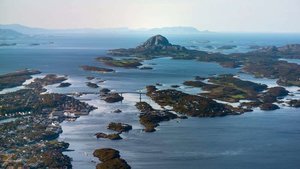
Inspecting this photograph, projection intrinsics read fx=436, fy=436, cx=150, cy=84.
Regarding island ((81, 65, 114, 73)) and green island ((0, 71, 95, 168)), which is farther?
island ((81, 65, 114, 73))

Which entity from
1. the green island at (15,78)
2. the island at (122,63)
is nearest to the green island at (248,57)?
the island at (122,63)

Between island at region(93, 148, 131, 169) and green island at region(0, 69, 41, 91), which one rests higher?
green island at region(0, 69, 41, 91)

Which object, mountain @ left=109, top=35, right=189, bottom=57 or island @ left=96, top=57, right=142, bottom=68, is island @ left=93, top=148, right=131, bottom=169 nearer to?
island @ left=96, top=57, right=142, bottom=68

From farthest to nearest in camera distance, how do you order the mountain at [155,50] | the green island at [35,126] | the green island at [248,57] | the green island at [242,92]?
the mountain at [155,50] < the green island at [248,57] < the green island at [242,92] < the green island at [35,126]

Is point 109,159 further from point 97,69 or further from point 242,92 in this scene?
point 97,69

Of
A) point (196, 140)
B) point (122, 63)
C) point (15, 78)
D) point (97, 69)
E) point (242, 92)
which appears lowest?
point (196, 140)

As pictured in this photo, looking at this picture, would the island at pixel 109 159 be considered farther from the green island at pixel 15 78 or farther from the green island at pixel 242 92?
the green island at pixel 15 78

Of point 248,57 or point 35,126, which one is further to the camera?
point 248,57

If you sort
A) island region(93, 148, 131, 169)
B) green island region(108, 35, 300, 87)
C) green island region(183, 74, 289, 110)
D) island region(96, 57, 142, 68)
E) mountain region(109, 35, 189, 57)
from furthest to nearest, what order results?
mountain region(109, 35, 189, 57) → island region(96, 57, 142, 68) → green island region(108, 35, 300, 87) → green island region(183, 74, 289, 110) → island region(93, 148, 131, 169)

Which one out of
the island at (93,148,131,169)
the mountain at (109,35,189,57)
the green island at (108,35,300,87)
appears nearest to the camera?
the island at (93,148,131,169)

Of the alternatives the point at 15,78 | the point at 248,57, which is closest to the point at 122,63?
the point at 15,78

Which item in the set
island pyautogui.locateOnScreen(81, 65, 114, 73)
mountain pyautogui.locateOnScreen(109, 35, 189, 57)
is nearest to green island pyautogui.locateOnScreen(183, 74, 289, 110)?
island pyautogui.locateOnScreen(81, 65, 114, 73)

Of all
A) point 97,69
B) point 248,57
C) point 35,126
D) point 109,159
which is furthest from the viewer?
point 248,57

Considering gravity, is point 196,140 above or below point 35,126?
below
